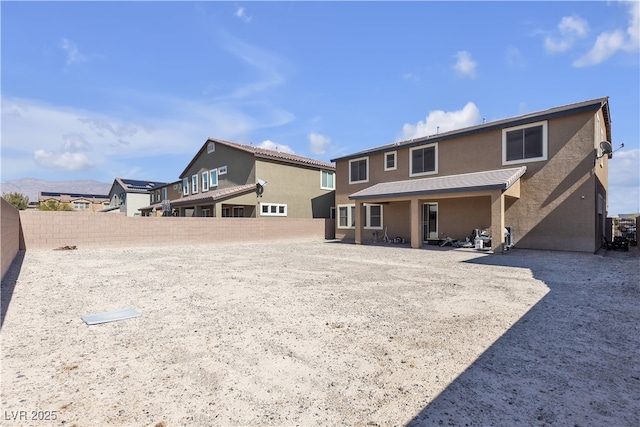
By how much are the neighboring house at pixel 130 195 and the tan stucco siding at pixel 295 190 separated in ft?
78.6

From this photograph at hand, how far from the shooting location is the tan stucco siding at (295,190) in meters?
23.0

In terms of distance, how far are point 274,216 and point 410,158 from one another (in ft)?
35.0

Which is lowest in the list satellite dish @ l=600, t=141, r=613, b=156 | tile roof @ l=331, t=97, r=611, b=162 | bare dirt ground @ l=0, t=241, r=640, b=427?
bare dirt ground @ l=0, t=241, r=640, b=427

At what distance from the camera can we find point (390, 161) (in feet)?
63.6

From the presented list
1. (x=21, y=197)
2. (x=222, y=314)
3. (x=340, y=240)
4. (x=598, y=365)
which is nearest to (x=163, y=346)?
(x=222, y=314)

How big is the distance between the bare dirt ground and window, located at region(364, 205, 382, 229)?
12748 mm

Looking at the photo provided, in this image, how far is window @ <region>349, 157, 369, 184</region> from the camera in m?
20.8

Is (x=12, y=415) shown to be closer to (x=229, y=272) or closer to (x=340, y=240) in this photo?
(x=229, y=272)

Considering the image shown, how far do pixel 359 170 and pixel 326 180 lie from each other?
606cm

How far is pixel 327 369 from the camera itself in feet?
10.5

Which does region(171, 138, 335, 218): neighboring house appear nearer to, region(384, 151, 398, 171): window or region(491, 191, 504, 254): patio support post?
region(384, 151, 398, 171): window

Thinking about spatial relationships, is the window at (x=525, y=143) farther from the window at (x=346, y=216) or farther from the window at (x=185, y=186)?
the window at (x=185, y=186)

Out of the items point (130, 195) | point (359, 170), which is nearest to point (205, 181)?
point (359, 170)

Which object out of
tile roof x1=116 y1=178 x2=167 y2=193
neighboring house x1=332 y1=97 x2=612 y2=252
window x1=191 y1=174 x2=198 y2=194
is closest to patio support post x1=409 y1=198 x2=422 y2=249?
neighboring house x1=332 y1=97 x2=612 y2=252
